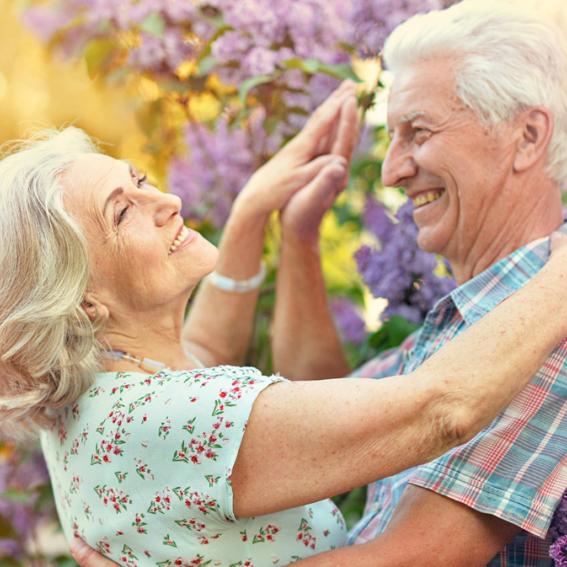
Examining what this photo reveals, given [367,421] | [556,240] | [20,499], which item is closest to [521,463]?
[367,421]

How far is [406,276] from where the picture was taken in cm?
182

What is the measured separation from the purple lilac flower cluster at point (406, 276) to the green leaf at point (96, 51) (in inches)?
45.2

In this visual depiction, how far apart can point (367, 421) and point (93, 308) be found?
667mm

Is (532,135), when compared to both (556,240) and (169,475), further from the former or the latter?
(169,475)

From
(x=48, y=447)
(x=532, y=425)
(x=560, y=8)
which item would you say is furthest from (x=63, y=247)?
(x=560, y=8)

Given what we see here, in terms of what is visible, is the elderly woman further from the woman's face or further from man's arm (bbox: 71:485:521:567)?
man's arm (bbox: 71:485:521:567)

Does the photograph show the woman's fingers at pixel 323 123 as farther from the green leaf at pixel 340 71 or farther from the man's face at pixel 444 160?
the man's face at pixel 444 160

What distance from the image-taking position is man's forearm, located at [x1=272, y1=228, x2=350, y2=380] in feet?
6.70

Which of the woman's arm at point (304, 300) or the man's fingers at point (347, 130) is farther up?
the man's fingers at point (347, 130)

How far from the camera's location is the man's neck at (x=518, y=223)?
1.48 m

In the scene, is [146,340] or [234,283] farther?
[234,283]

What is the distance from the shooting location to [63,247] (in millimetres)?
1140

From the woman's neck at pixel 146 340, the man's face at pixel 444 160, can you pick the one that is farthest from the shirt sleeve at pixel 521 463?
the woman's neck at pixel 146 340

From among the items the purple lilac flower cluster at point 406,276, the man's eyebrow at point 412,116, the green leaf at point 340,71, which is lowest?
the purple lilac flower cluster at point 406,276
